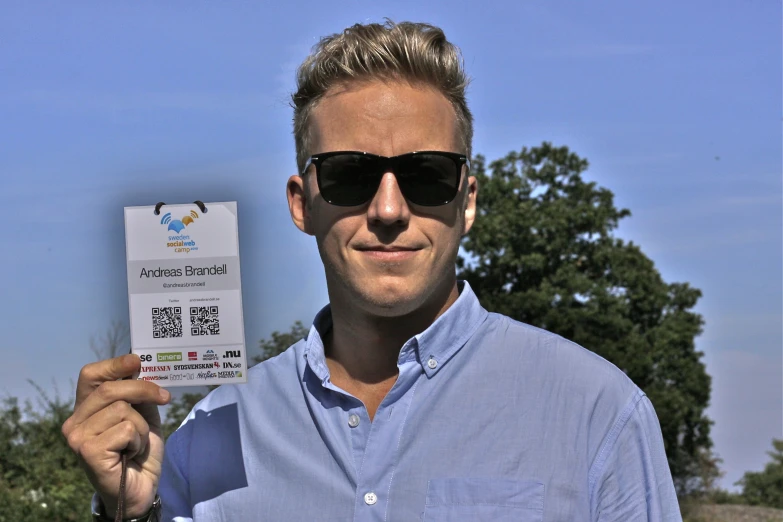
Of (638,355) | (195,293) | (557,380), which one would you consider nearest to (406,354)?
(557,380)

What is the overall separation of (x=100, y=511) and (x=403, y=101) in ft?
4.93

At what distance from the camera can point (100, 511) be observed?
2.77 m

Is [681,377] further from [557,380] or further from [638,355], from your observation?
[557,380]

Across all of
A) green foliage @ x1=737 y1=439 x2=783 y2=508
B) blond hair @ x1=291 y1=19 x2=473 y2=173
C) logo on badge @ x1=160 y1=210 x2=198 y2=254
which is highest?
blond hair @ x1=291 y1=19 x2=473 y2=173

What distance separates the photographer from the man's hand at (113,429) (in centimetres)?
262

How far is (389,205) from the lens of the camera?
9.61 ft

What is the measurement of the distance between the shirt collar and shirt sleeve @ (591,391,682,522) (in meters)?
0.55

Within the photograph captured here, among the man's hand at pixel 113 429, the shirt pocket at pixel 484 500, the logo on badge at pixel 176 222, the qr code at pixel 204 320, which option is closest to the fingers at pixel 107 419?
the man's hand at pixel 113 429

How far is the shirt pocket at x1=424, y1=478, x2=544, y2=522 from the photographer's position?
2.65 metres

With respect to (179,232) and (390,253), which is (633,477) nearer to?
(390,253)

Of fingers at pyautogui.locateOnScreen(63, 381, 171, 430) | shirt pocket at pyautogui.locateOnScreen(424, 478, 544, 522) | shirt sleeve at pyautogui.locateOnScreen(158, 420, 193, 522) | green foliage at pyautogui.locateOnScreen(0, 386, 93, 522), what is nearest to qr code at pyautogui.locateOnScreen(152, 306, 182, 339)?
fingers at pyautogui.locateOnScreen(63, 381, 171, 430)

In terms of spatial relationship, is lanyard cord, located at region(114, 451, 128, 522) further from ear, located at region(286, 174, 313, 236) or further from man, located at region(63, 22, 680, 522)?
ear, located at region(286, 174, 313, 236)

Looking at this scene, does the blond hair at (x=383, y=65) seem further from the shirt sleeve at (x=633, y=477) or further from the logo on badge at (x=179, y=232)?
the shirt sleeve at (x=633, y=477)

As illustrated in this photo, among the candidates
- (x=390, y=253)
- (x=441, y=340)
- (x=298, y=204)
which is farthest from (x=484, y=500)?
(x=298, y=204)
